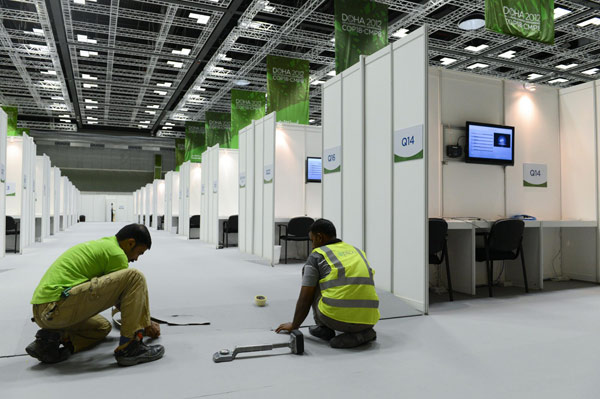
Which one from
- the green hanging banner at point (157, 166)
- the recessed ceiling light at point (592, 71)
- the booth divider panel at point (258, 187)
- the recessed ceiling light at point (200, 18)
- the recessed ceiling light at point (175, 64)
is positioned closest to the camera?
the booth divider panel at point (258, 187)

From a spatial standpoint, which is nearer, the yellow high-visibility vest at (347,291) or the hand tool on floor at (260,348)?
the hand tool on floor at (260,348)

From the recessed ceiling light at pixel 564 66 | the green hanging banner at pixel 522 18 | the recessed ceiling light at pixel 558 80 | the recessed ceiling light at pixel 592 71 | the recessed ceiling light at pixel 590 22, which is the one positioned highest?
the recessed ceiling light at pixel 564 66

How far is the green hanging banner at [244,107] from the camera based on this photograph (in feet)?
40.9

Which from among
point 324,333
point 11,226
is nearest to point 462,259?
point 324,333

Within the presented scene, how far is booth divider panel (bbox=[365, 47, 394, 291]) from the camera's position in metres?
4.39

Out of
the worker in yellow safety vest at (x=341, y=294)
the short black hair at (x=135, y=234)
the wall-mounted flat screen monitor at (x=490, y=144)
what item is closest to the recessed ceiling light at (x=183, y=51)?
the wall-mounted flat screen monitor at (x=490, y=144)

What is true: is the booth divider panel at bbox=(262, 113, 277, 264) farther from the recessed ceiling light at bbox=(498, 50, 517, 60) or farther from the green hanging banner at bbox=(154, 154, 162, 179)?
the green hanging banner at bbox=(154, 154, 162, 179)

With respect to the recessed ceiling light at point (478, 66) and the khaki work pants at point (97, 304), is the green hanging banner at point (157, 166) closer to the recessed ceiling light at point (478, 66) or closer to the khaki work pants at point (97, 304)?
the recessed ceiling light at point (478, 66)

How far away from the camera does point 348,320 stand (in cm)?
286

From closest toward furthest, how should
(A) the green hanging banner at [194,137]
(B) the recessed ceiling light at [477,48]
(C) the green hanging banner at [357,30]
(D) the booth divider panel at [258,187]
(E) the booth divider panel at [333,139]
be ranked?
(E) the booth divider panel at [333,139] < (C) the green hanging banner at [357,30] < (D) the booth divider panel at [258,187] < (B) the recessed ceiling light at [477,48] < (A) the green hanging banner at [194,137]

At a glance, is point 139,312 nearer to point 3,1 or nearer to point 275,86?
point 275,86

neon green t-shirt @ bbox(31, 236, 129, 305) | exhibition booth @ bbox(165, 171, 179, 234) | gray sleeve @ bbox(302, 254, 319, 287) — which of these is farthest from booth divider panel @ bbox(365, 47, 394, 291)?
exhibition booth @ bbox(165, 171, 179, 234)

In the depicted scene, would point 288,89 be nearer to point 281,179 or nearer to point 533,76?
point 281,179

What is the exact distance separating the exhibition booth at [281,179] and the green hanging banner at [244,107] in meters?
3.92
